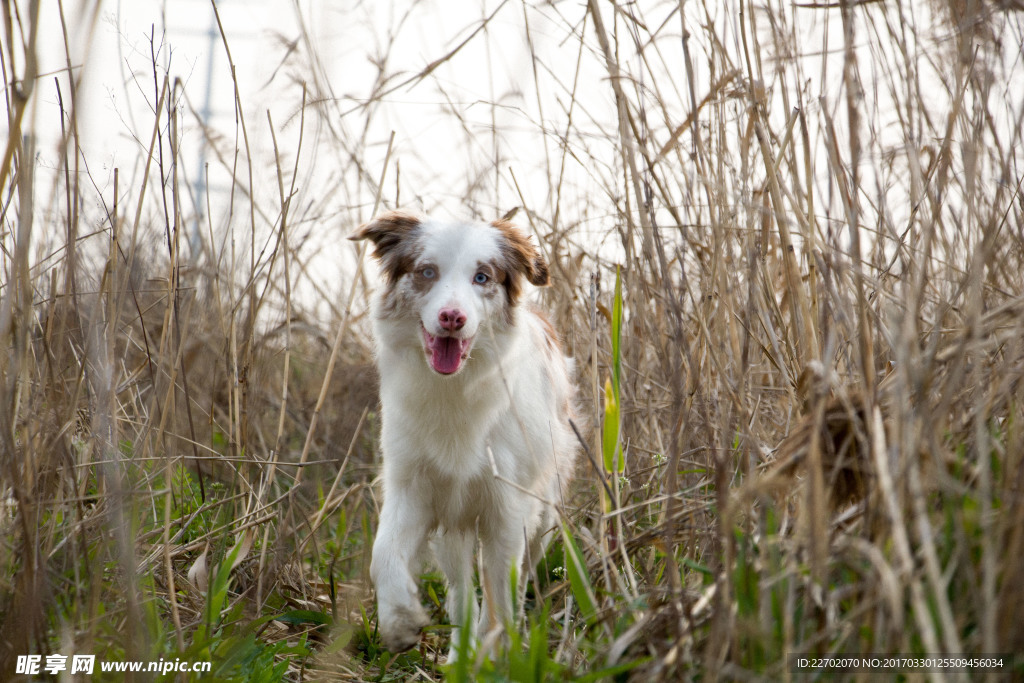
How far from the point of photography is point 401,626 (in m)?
2.95

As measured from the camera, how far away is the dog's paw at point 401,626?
2.93 meters

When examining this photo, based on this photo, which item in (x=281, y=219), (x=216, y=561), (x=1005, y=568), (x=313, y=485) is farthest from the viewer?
(x=313, y=485)

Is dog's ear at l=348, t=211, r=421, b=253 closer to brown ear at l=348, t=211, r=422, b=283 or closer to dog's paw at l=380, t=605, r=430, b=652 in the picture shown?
brown ear at l=348, t=211, r=422, b=283

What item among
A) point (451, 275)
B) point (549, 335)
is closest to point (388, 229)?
point (451, 275)

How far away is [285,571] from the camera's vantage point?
3.70 meters

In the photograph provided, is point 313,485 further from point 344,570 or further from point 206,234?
point 206,234

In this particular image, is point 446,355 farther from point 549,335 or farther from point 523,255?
point 549,335

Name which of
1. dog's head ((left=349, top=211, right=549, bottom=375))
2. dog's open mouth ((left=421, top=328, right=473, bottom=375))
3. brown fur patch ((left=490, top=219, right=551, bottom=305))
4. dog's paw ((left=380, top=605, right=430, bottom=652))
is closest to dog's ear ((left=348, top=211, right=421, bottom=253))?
dog's head ((left=349, top=211, right=549, bottom=375))

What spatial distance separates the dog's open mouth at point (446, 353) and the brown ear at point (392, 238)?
0.48 meters

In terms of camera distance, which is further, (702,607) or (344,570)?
(344,570)

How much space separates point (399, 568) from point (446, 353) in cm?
88

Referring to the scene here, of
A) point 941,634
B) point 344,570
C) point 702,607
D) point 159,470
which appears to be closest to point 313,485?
point 344,570

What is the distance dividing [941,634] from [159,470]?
260 cm

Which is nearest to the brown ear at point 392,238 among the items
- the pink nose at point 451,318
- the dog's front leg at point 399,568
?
the pink nose at point 451,318
